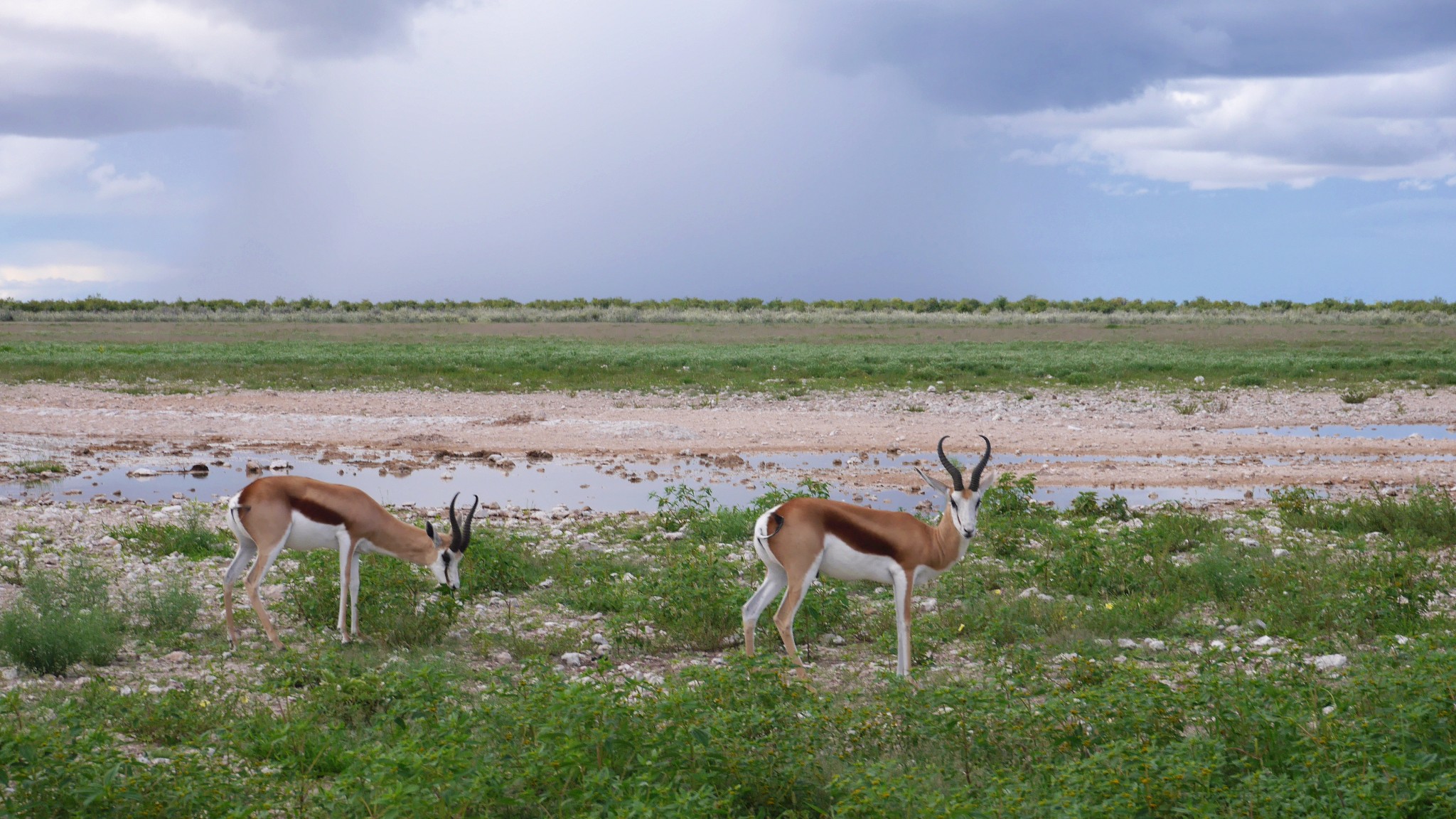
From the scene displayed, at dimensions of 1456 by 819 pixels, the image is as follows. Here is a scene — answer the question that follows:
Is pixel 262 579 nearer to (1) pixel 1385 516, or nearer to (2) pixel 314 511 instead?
(2) pixel 314 511

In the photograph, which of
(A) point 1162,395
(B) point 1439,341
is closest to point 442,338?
(A) point 1162,395

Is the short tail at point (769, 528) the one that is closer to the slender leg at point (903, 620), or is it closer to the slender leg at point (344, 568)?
the slender leg at point (903, 620)

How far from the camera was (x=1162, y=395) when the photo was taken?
30.1 meters

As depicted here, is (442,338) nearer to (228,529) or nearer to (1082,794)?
(228,529)

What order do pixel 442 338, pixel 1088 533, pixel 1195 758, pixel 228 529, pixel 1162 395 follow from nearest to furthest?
pixel 1195 758 → pixel 1088 533 → pixel 228 529 → pixel 1162 395 → pixel 442 338

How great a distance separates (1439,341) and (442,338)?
52317 millimetres

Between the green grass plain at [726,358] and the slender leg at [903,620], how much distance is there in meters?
23.7

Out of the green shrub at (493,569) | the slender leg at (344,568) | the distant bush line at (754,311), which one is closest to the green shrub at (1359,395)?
the green shrub at (493,569)

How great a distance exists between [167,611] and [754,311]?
310 ft

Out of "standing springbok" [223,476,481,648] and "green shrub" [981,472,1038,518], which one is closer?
"standing springbok" [223,476,481,648]

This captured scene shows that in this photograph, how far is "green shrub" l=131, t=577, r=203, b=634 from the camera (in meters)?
9.59

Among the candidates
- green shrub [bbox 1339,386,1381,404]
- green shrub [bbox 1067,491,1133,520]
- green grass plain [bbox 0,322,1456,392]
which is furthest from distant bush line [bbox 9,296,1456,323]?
green shrub [bbox 1067,491,1133,520]

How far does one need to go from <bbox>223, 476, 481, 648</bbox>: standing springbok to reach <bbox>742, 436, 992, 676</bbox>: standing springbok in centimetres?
254

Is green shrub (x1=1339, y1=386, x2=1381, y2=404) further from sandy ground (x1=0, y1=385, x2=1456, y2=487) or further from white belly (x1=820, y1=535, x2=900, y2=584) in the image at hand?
white belly (x1=820, y1=535, x2=900, y2=584)
